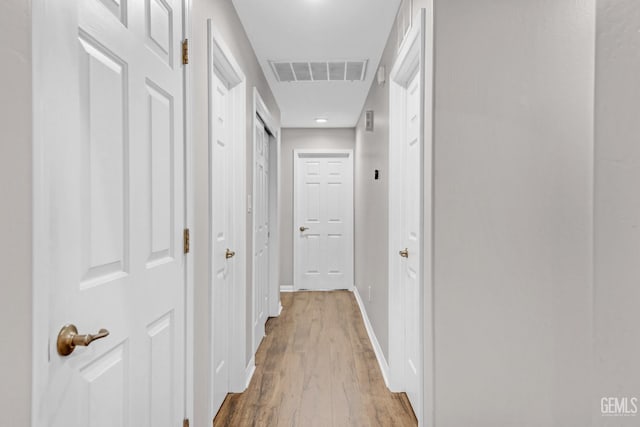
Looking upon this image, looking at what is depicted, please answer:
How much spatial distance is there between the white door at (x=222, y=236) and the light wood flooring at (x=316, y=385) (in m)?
0.23

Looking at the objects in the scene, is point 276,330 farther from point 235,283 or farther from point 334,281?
point 334,281

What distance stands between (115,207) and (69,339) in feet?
1.17

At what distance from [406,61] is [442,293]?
1297 millimetres

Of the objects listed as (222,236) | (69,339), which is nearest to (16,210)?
(69,339)

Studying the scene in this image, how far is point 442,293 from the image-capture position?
57.6 inches

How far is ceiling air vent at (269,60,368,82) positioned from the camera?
3.21 metres

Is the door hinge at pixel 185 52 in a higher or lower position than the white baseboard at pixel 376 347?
higher

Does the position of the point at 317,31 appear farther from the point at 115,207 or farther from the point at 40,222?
the point at 40,222

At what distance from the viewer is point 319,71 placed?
3393 mm

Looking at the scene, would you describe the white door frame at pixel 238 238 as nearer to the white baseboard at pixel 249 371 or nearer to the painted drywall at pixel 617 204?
the white baseboard at pixel 249 371

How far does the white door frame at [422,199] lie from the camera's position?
4.95ft

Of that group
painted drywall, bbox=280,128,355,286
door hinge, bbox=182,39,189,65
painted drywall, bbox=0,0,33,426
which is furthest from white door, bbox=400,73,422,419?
painted drywall, bbox=280,128,355,286

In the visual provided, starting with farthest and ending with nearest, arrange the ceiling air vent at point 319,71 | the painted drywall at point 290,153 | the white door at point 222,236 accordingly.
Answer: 1. the painted drywall at point 290,153
2. the ceiling air vent at point 319,71
3. the white door at point 222,236

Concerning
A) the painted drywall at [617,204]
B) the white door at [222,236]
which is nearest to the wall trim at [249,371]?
the white door at [222,236]
